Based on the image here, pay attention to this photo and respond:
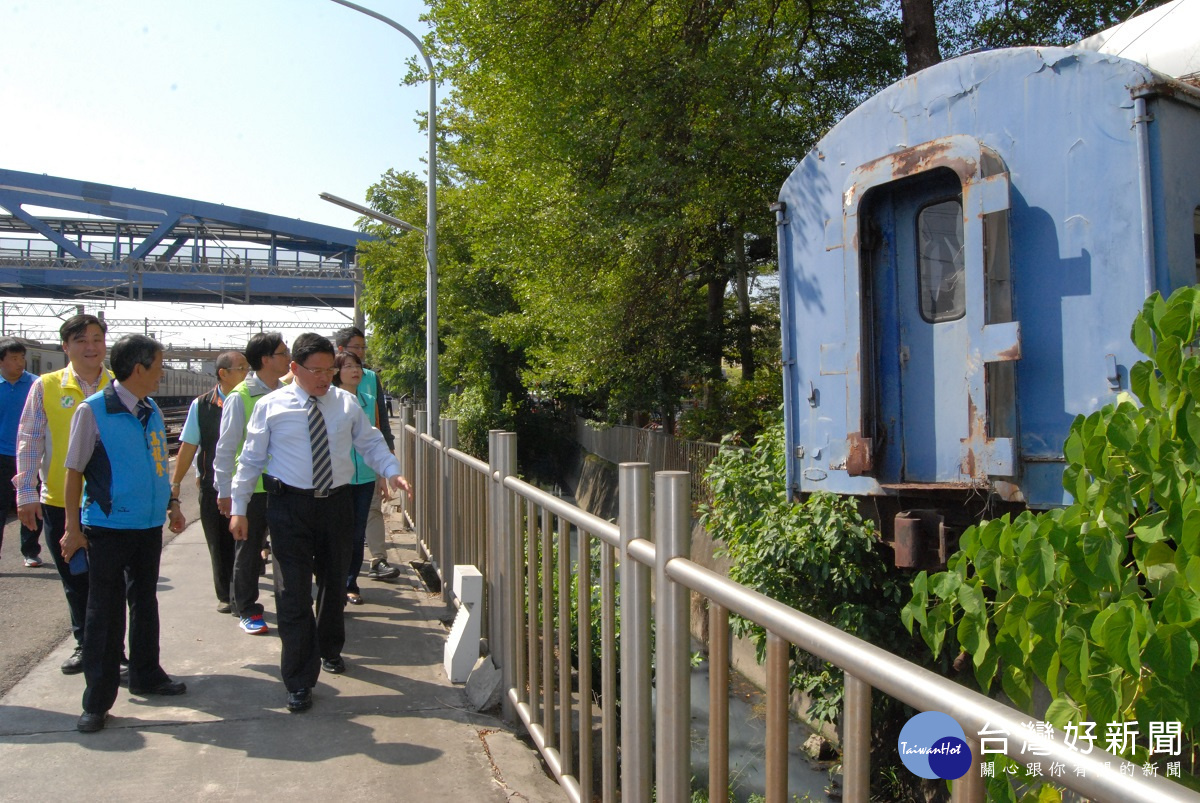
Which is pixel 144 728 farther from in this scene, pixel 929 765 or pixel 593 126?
pixel 593 126

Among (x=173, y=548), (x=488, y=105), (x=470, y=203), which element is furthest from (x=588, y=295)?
(x=173, y=548)

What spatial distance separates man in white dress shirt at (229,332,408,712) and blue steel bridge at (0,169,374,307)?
5436cm

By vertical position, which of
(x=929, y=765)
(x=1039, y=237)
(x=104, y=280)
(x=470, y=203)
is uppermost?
(x=104, y=280)

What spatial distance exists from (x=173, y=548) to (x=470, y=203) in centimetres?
985

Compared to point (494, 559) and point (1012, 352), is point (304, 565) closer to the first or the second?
point (494, 559)

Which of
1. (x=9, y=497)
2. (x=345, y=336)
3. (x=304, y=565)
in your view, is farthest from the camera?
(x=9, y=497)

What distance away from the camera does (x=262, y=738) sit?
157 inches

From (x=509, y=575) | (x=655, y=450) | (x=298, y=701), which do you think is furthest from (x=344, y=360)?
(x=655, y=450)

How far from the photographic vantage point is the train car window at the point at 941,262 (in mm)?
5828

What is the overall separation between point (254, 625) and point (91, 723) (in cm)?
162

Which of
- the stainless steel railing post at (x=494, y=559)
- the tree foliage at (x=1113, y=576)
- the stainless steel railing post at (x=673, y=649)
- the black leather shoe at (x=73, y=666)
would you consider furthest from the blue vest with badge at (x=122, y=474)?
the tree foliage at (x=1113, y=576)

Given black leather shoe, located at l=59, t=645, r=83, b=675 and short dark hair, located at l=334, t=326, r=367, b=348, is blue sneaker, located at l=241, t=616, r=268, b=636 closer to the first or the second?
black leather shoe, located at l=59, t=645, r=83, b=675

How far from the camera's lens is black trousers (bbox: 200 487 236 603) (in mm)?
5926

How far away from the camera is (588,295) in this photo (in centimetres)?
1281
